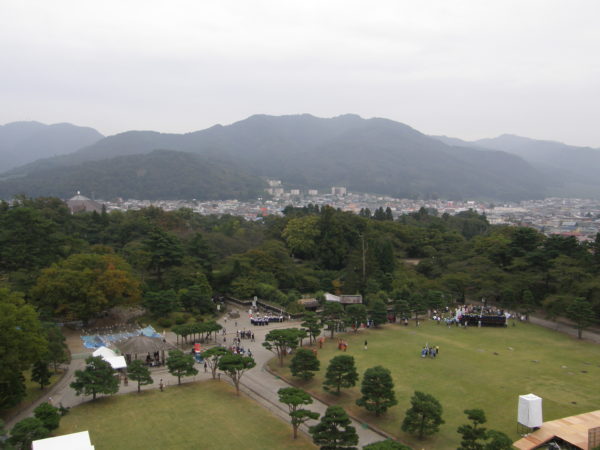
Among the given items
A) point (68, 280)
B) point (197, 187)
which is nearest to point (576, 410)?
point (68, 280)

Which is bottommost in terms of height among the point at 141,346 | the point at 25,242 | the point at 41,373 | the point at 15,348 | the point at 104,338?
the point at 104,338

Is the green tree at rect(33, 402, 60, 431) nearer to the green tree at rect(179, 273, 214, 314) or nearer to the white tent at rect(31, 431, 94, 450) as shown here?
the white tent at rect(31, 431, 94, 450)

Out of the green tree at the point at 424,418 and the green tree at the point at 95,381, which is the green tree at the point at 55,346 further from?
the green tree at the point at 424,418

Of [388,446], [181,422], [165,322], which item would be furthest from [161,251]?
[388,446]

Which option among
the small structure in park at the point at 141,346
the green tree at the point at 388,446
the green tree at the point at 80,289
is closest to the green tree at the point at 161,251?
the green tree at the point at 80,289

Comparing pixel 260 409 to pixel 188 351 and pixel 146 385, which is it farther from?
pixel 188 351

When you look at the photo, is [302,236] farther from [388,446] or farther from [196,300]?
[388,446]

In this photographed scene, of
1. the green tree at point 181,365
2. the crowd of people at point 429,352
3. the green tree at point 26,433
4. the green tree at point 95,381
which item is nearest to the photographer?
the green tree at point 26,433
